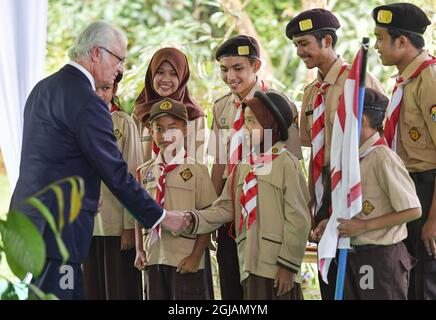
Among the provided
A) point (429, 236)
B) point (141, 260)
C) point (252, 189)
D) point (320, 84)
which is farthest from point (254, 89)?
point (429, 236)

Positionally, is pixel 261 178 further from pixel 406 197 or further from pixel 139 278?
pixel 139 278

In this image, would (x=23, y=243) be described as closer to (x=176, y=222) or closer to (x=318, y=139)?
(x=176, y=222)

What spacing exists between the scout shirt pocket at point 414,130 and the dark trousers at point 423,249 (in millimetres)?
139

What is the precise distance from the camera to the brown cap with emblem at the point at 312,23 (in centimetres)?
501

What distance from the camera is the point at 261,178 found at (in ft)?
15.0

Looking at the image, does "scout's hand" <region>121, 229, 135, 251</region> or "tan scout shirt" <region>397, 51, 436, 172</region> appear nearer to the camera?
"tan scout shirt" <region>397, 51, 436, 172</region>

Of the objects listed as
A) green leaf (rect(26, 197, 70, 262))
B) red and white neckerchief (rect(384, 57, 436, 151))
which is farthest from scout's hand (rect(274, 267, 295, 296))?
green leaf (rect(26, 197, 70, 262))

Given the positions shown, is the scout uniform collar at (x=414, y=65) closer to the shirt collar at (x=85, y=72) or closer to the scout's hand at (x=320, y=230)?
the scout's hand at (x=320, y=230)

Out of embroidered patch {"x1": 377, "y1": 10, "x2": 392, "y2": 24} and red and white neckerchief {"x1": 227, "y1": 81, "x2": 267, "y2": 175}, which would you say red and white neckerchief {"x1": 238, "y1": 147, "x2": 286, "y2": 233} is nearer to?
red and white neckerchief {"x1": 227, "y1": 81, "x2": 267, "y2": 175}

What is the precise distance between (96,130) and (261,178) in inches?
33.1

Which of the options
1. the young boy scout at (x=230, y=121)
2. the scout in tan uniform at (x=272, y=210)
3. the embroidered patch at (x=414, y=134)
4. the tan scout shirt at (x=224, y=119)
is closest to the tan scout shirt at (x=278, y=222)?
the scout in tan uniform at (x=272, y=210)

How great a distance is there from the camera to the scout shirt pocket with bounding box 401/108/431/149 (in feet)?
15.0

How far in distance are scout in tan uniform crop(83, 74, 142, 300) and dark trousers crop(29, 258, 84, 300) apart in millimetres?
930

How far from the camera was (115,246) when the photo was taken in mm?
5215
